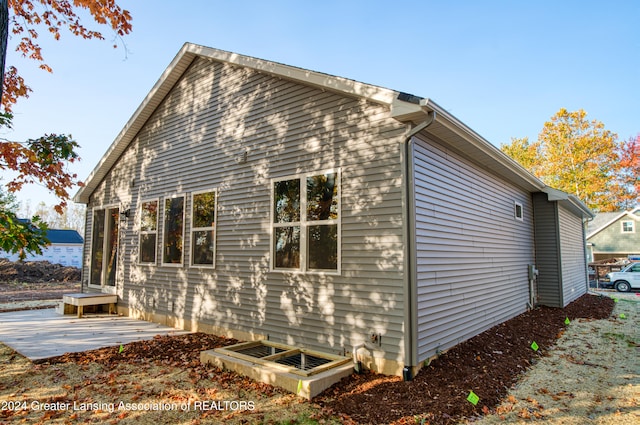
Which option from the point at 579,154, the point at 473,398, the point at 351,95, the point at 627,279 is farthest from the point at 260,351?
the point at 579,154

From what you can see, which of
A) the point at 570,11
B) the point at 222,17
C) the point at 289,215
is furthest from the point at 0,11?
the point at 570,11

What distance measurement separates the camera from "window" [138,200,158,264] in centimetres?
879

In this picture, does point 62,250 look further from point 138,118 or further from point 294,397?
point 294,397

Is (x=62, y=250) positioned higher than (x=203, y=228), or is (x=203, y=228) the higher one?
(x=203, y=228)

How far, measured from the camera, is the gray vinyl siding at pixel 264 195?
494 cm

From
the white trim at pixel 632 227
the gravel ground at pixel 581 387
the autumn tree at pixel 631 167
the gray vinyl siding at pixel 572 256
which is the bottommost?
the gravel ground at pixel 581 387

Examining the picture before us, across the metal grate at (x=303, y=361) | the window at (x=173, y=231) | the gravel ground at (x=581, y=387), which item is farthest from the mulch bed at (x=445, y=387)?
the window at (x=173, y=231)

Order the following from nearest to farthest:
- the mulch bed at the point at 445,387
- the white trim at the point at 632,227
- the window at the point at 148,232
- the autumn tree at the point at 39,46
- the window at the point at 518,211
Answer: the mulch bed at the point at 445,387, the autumn tree at the point at 39,46, the window at the point at 148,232, the window at the point at 518,211, the white trim at the point at 632,227

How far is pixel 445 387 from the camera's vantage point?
4309 mm

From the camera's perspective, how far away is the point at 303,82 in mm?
6051

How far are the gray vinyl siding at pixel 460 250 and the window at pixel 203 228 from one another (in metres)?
4.20

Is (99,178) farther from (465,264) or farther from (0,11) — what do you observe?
(465,264)

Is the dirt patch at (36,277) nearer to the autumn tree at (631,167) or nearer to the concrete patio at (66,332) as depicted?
the concrete patio at (66,332)

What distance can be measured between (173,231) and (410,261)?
5.81m
